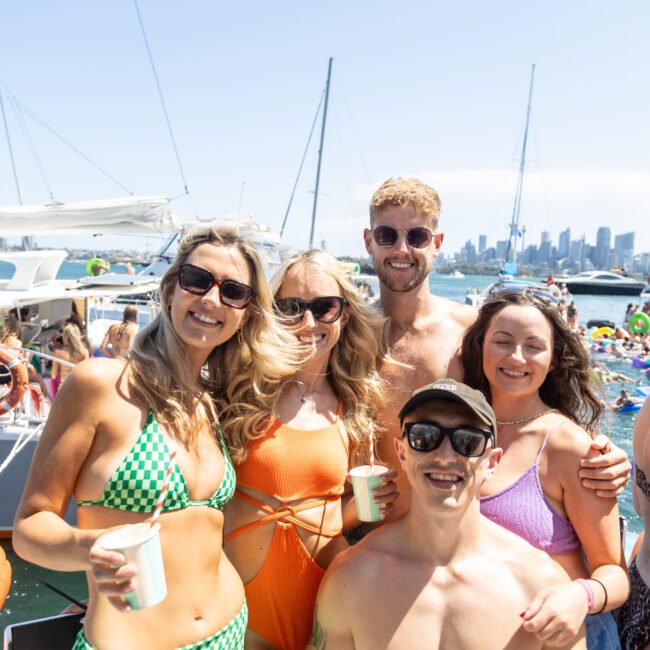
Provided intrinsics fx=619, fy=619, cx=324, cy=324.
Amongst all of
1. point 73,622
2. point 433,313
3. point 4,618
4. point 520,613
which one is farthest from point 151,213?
point 520,613

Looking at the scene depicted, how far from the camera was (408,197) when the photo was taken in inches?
129

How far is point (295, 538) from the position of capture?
8.23ft

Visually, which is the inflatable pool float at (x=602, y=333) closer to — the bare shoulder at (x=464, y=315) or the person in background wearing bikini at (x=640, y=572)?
the bare shoulder at (x=464, y=315)

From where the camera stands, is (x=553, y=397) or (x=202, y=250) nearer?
(x=202, y=250)

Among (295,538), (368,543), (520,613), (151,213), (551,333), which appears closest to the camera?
(520,613)

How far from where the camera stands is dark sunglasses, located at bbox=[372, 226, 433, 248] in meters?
3.31

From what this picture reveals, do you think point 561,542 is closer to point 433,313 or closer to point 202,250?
point 433,313

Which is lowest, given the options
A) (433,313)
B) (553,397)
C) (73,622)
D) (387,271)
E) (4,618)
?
(4,618)

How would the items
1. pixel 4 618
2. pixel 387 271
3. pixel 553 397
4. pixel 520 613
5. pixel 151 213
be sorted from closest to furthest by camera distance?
pixel 520 613 < pixel 553 397 < pixel 387 271 < pixel 4 618 < pixel 151 213

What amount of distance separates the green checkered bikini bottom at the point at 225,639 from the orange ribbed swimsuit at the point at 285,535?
152 mm

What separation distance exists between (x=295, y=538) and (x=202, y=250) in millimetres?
1229

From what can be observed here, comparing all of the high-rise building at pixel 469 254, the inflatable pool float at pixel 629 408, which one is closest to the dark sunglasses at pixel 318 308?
the inflatable pool float at pixel 629 408

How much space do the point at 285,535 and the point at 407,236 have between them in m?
1.66

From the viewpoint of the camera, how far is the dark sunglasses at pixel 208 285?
96.0 inches
